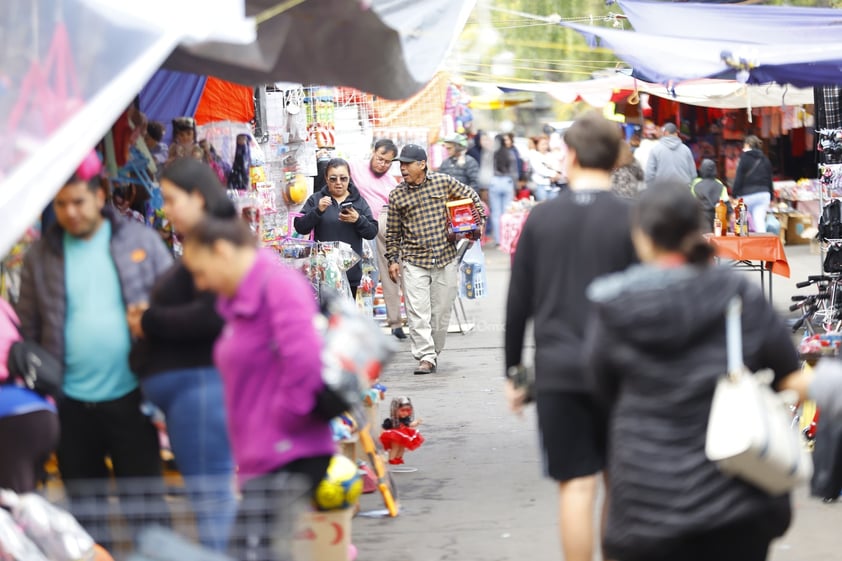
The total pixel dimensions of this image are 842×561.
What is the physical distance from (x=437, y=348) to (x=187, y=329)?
7417 millimetres

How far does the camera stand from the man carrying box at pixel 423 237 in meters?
11.3

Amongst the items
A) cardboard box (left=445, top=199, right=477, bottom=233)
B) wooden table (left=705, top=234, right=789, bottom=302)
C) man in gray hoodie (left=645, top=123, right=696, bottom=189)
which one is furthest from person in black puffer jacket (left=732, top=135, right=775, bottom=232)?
cardboard box (left=445, top=199, right=477, bottom=233)

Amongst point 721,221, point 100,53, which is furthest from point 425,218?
point 100,53

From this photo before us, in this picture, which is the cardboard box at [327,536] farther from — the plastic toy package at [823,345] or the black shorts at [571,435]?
the plastic toy package at [823,345]

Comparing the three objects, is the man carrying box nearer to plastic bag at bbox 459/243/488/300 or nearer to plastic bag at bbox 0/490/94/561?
plastic bag at bbox 459/243/488/300

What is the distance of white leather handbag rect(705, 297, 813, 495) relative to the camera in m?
3.62

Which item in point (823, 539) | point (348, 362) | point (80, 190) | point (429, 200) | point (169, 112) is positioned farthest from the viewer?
point (429, 200)

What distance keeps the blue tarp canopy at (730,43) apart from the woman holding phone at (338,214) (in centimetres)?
263

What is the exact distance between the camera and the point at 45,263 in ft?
16.6

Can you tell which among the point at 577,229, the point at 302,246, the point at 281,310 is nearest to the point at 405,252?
the point at 302,246

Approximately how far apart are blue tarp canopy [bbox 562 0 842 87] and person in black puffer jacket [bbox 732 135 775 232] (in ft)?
31.3

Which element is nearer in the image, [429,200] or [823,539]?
[823,539]

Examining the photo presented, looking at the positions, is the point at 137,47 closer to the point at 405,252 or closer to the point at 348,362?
the point at 348,362

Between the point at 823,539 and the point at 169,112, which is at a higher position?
the point at 169,112
